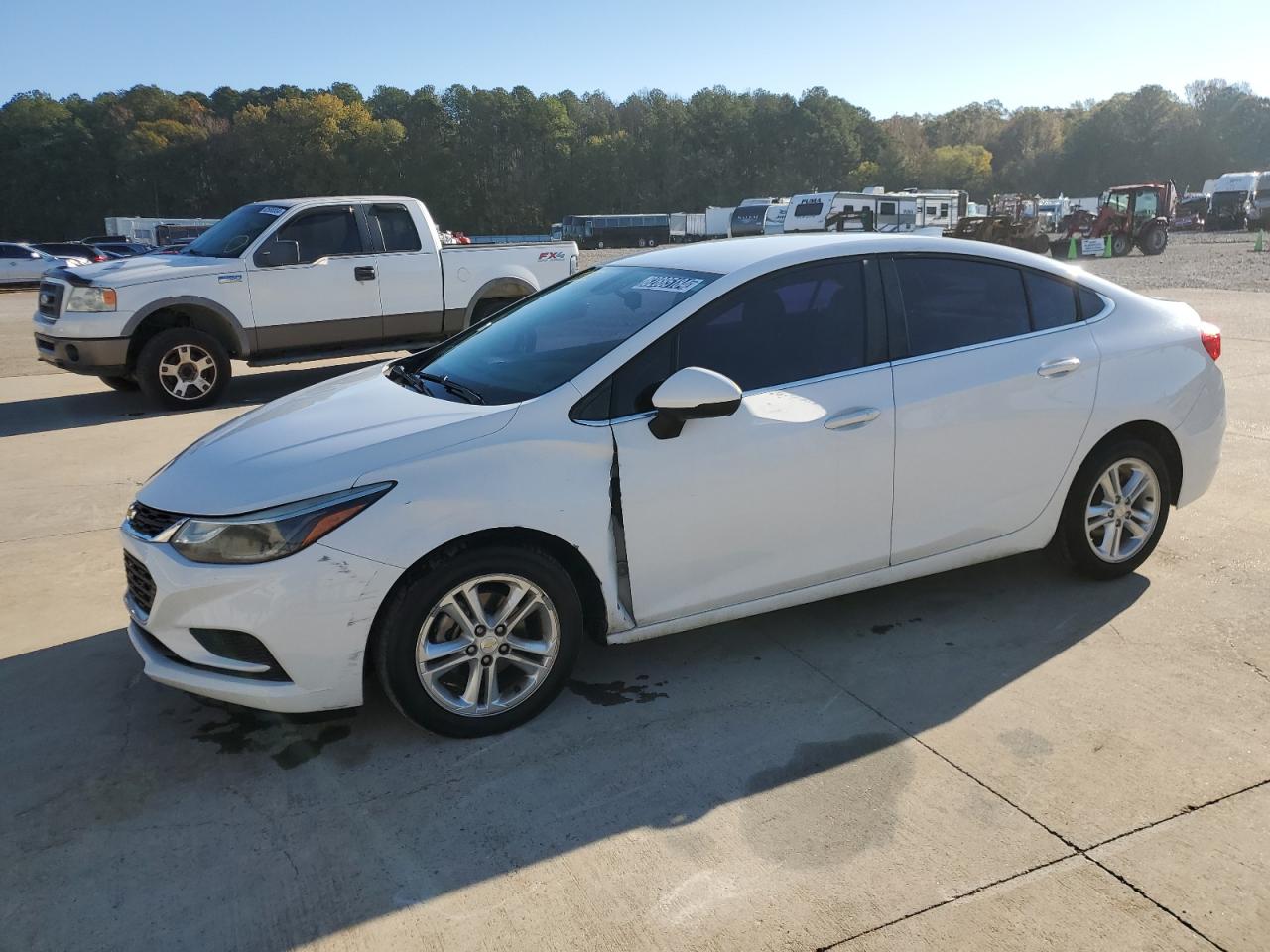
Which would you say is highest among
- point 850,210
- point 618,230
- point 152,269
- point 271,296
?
point 618,230

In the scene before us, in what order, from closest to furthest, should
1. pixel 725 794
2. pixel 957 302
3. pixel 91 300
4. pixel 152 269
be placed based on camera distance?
pixel 725 794, pixel 957 302, pixel 91 300, pixel 152 269

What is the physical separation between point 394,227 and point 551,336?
6.84m

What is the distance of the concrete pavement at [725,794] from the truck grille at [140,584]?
47 cm

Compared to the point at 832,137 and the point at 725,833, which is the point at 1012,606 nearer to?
the point at 725,833

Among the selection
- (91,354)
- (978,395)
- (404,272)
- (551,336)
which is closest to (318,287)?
(404,272)

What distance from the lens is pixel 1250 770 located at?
2986 mm

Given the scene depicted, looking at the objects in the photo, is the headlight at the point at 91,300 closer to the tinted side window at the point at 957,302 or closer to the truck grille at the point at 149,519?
the truck grille at the point at 149,519

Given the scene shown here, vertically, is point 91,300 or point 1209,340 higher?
point 91,300

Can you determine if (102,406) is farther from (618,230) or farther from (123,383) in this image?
(618,230)

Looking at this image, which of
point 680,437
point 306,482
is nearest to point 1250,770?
point 680,437

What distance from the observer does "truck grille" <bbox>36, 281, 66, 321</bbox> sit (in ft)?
29.3

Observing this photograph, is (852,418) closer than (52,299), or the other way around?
(852,418)

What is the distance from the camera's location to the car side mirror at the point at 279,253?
9289 mm

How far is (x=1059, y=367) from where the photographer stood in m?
4.01
